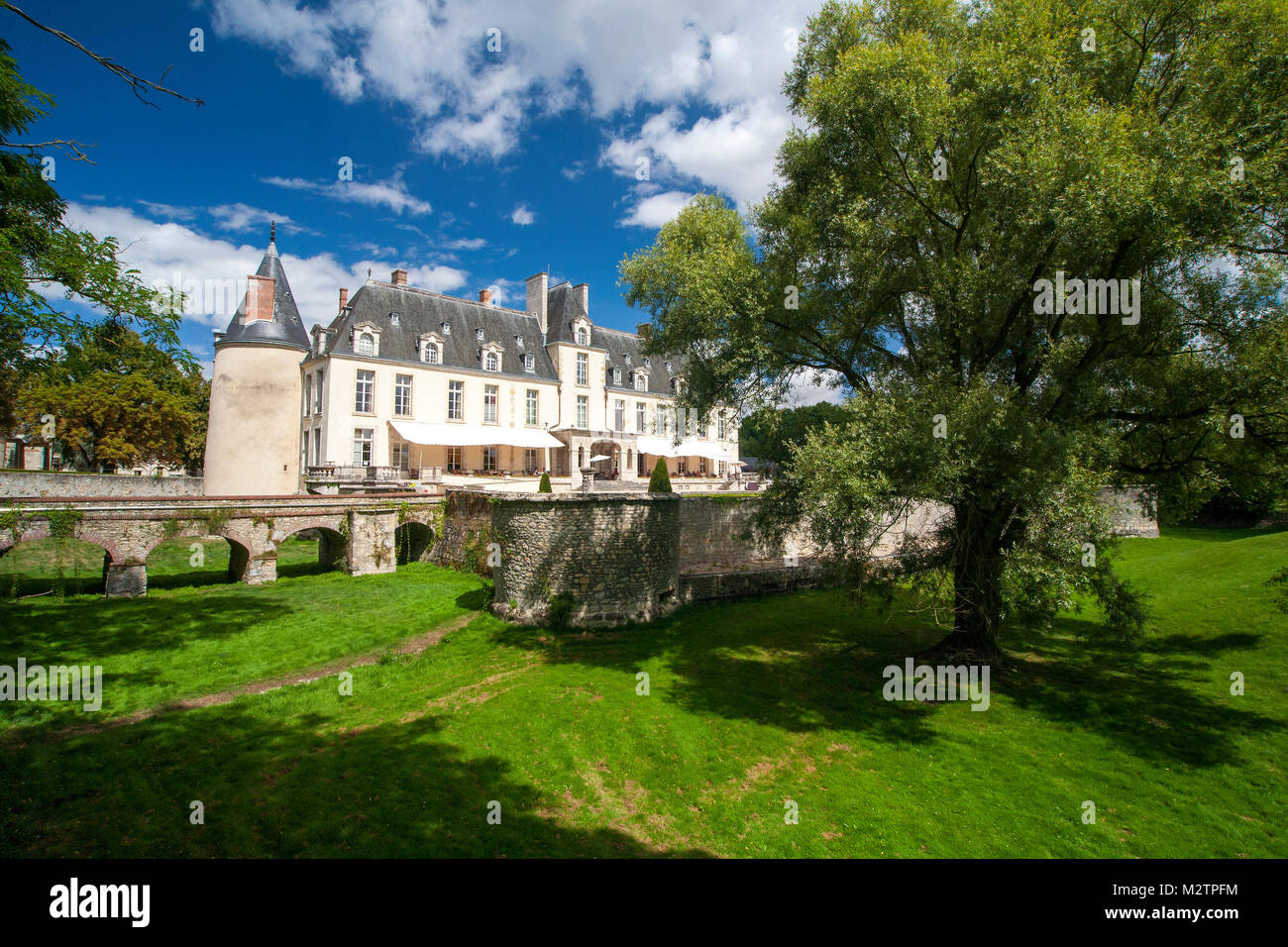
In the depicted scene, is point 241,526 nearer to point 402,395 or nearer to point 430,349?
point 402,395

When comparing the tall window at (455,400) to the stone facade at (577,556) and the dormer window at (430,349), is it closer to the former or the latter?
the dormer window at (430,349)

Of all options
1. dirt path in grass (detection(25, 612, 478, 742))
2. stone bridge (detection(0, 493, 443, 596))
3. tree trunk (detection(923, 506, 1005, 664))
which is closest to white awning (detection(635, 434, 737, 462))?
stone bridge (detection(0, 493, 443, 596))

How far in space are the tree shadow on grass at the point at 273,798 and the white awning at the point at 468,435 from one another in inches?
804

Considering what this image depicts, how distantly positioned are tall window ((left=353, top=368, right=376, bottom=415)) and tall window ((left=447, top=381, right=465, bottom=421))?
12.0 ft

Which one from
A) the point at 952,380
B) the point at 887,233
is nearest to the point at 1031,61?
the point at 887,233

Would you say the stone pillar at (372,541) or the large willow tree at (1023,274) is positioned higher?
the large willow tree at (1023,274)

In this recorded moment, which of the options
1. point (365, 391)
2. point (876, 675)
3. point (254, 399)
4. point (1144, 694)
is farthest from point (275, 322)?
point (1144, 694)

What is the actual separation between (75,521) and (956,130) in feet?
69.6

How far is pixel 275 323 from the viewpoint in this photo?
2211 centimetres

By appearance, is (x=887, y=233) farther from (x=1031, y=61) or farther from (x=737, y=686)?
(x=737, y=686)

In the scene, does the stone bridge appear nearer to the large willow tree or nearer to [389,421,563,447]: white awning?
[389,421,563,447]: white awning

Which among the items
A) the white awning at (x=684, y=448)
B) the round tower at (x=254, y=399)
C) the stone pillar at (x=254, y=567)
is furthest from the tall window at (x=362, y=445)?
the white awning at (x=684, y=448)

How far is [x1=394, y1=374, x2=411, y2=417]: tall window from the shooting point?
28906 mm

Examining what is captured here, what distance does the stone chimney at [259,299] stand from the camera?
21906 mm
